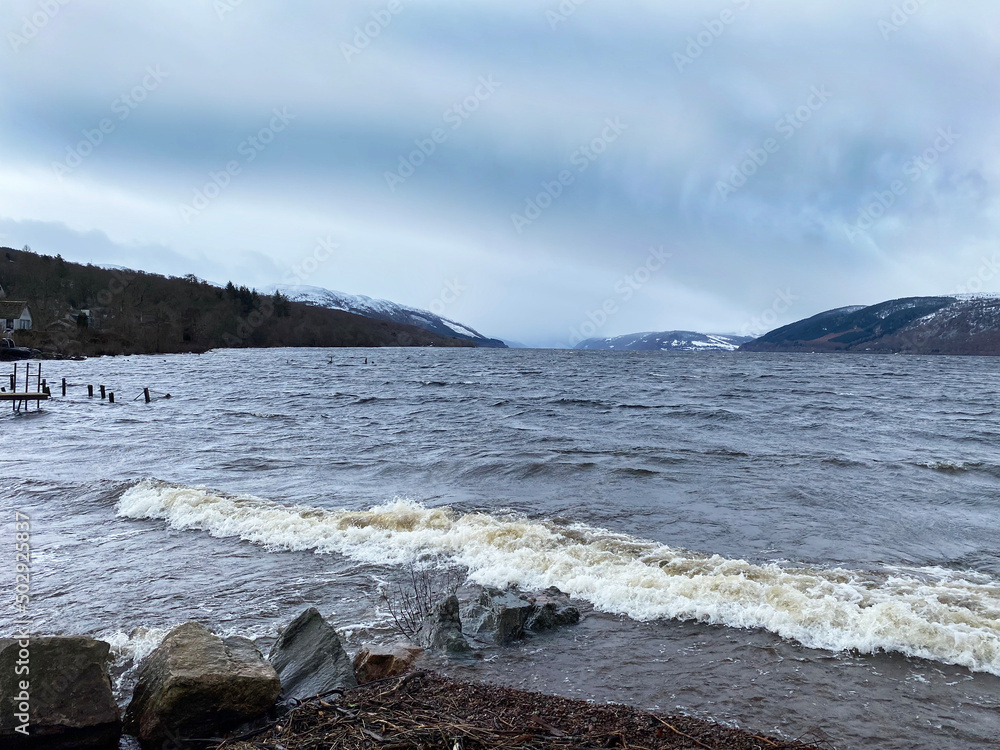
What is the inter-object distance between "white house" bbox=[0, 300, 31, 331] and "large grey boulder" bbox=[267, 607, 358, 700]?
382 ft

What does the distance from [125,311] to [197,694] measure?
131387 mm

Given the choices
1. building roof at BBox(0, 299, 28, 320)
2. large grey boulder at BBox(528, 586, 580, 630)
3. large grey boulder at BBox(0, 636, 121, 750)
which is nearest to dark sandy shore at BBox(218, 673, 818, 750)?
large grey boulder at BBox(0, 636, 121, 750)

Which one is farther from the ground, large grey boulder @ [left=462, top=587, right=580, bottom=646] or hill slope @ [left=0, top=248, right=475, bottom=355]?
hill slope @ [left=0, top=248, right=475, bottom=355]

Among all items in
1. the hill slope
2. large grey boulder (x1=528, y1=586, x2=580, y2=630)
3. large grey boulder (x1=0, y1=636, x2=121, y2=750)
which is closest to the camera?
large grey boulder (x1=0, y1=636, x2=121, y2=750)

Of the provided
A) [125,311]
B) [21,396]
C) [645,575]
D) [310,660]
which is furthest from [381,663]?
[125,311]

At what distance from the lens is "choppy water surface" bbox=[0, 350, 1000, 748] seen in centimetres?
684

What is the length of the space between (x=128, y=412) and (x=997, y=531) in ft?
130

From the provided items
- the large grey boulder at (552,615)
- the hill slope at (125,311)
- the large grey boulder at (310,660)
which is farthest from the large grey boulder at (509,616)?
the hill slope at (125,311)

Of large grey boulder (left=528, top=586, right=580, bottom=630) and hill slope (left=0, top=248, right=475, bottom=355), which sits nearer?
large grey boulder (left=528, top=586, right=580, bottom=630)

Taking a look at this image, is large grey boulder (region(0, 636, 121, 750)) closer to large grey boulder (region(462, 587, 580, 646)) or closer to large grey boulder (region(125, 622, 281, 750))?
large grey boulder (region(125, 622, 281, 750))

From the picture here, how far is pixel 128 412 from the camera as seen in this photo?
116 feet

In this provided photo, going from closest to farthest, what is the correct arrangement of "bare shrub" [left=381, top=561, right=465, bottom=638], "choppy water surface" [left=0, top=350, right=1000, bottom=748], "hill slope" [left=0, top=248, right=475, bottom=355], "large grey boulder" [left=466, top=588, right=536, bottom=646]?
Answer: "choppy water surface" [left=0, top=350, right=1000, bottom=748]
"large grey boulder" [left=466, top=588, right=536, bottom=646]
"bare shrub" [left=381, top=561, right=465, bottom=638]
"hill slope" [left=0, top=248, right=475, bottom=355]

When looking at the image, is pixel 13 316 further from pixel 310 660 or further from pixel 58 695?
pixel 310 660

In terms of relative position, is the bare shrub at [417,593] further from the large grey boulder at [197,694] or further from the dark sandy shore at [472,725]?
the large grey boulder at [197,694]
